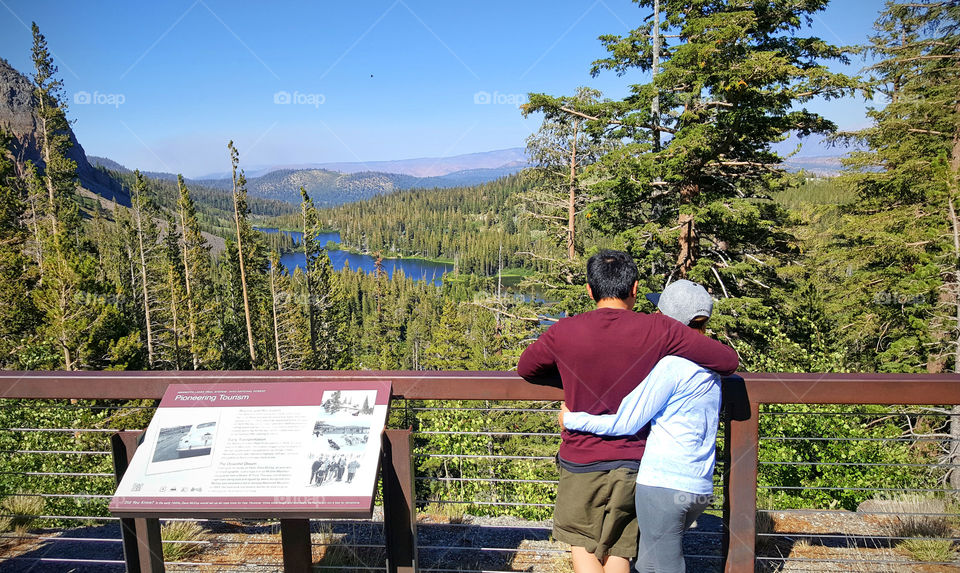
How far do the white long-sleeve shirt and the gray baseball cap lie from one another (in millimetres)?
222

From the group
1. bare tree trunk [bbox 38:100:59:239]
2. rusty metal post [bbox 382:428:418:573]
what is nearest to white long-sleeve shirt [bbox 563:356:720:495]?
rusty metal post [bbox 382:428:418:573]

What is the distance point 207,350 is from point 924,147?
134 feet

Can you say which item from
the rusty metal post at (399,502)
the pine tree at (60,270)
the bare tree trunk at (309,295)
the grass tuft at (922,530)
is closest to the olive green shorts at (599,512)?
the rusty metal post at (399,502)

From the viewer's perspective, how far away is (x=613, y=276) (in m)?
2.11

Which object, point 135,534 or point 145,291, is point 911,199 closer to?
point 135,534

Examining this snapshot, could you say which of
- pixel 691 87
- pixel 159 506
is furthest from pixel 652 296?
pixel 691 87

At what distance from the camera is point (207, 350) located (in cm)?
3897

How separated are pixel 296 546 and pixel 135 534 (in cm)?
75

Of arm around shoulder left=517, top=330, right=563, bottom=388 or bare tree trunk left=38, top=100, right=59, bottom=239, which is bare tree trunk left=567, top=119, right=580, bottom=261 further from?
bare tree trunk left=38, top=100, right=59, bottom=239

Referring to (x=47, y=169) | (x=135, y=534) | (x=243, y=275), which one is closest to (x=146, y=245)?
(x=243, y=275)

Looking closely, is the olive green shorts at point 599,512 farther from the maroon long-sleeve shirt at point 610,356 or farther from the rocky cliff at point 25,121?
the rocky cliff at point 25,121

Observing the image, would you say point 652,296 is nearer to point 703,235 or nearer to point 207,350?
point 703,235

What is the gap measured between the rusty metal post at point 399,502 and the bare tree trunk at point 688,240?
505 inches

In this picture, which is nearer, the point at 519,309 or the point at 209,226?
the point at 519,309
